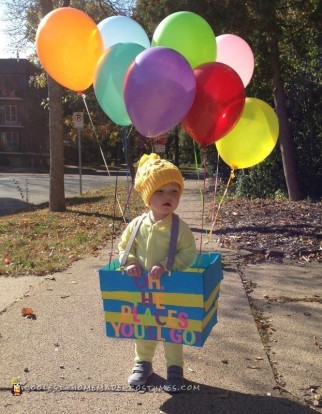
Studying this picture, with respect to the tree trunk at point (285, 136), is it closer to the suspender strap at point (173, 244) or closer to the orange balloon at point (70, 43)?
the orange balloon at point (70, 43)

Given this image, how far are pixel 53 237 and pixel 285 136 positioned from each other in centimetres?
585

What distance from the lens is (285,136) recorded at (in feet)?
38.0

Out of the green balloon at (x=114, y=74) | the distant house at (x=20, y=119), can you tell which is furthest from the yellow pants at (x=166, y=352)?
the distant house at (x=20, y=119)

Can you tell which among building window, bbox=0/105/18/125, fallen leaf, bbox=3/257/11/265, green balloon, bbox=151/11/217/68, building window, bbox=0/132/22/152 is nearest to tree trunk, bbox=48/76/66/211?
fallen leaf, bbox=3/257/11/265

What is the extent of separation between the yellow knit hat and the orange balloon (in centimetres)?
104

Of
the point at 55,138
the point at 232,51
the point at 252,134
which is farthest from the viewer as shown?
the point at 55,138

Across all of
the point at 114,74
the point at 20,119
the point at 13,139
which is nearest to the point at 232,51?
the point at 114,74

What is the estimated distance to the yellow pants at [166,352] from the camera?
320 centimetres

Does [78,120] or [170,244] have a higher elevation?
[78,120]

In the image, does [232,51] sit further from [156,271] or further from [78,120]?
[78,120]

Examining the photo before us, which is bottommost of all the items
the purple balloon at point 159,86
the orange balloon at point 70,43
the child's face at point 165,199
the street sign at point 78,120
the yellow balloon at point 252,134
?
the child's face at point 165,199

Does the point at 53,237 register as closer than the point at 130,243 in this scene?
No

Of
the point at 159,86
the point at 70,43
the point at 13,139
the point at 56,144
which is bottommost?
the point at 56,144

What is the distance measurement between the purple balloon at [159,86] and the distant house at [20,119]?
46.9m
